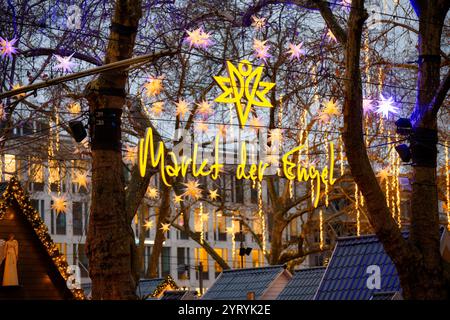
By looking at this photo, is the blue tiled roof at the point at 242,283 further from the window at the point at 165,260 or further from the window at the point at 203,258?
the window at the point at 203,258

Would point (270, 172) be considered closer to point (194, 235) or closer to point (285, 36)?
point (285, 36)

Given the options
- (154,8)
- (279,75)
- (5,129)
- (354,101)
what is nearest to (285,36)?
(279,75)

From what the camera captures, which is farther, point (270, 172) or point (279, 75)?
point (279, 75)

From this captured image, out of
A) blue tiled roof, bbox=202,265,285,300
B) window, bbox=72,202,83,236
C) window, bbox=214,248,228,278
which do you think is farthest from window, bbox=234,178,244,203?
window, bbox=214,248,228,278

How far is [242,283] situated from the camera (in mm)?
32562

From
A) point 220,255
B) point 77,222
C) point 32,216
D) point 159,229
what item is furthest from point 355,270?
point 220,255

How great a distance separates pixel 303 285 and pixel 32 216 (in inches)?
431

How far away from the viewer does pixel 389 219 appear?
1858 centimetres

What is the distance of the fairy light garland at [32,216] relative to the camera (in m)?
21.0

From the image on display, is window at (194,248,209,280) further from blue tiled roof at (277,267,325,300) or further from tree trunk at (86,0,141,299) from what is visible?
tree trunk at (86,0,141,299)

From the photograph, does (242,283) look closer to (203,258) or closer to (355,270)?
(355,270)

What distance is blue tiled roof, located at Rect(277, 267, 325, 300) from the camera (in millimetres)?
29434

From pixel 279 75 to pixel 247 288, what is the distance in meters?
7.60

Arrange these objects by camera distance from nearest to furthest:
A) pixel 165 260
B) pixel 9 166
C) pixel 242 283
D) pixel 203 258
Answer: pixel 242 283 < pixel 9 166 < pixel 165 260 < pixel 203 258
